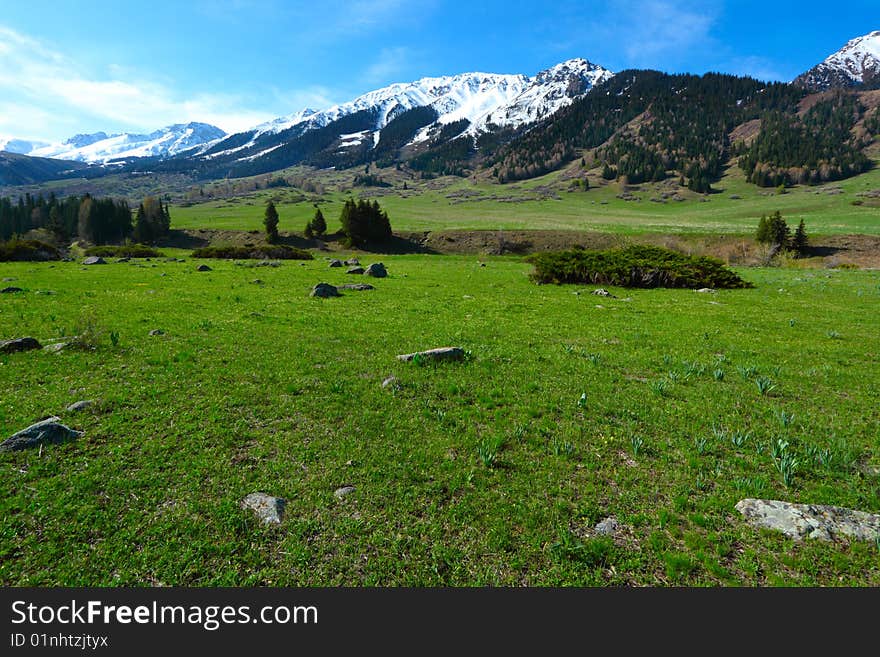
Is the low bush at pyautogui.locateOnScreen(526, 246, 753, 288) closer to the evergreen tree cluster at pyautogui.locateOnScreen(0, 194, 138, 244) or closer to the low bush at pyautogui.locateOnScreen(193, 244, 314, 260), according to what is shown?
the low bush at pyautogui.locateOnScreen(193, 244, 314, 260)

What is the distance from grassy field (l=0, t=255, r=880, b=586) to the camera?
5.17 meters

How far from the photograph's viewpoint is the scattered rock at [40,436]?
7.36 meters

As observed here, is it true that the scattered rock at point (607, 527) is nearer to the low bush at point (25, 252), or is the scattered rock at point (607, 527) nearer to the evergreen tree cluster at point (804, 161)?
the low bush at point (25, 252)

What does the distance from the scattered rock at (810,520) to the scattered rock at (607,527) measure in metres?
2.05

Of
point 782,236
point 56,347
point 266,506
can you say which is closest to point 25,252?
point 56,347

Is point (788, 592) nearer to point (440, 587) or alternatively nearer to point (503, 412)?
point (440, 587)

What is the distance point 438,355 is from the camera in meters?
13.0

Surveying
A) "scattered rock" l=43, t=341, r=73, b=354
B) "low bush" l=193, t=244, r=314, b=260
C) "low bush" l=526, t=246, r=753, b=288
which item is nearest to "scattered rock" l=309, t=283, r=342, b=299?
"scattered rock" l=43, t=341, r=73, b=354

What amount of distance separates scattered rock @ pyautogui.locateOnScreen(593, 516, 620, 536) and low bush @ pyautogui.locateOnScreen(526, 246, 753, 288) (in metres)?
30.0

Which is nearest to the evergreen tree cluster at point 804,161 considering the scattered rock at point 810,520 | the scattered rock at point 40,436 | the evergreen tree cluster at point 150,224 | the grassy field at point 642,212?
the grassy field at point 642,212

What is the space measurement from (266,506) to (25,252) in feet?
246

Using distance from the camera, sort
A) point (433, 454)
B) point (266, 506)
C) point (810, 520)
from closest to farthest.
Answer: point (810, 520), point (266, 506), point (433, 454)

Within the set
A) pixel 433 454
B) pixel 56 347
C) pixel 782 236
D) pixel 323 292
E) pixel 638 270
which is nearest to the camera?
pixel 433 454

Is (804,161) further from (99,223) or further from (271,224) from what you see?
(99,223)
